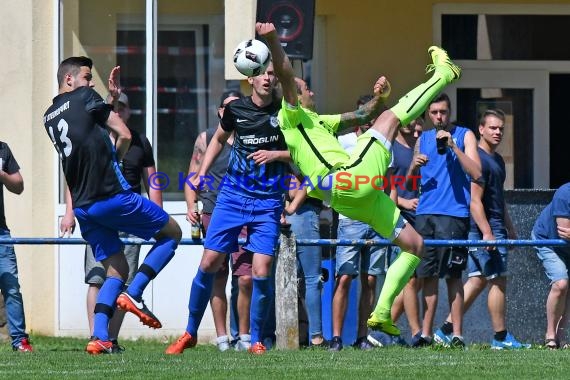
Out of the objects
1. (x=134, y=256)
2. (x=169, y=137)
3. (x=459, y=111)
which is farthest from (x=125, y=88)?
(x=459, y=111)

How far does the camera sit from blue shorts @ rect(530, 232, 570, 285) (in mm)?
11914

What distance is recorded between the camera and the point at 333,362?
31.1ft

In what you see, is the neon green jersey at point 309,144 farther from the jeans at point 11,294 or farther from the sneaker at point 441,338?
the jeans at point 11,294

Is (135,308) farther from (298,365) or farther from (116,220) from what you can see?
(298,365)

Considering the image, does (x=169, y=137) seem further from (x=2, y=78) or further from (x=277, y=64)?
(x=277, y=64)

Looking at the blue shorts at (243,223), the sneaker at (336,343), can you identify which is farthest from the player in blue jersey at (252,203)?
the sneaker at (336,343)

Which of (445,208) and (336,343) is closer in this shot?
(336,343)

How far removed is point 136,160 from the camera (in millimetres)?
11797

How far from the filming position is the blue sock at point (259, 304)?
10672mm

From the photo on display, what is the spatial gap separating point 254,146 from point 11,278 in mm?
2477

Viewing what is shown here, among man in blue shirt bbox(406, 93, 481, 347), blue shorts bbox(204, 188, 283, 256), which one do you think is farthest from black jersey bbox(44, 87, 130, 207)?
man in blue shirt bbox(406, 93, 481, 347)

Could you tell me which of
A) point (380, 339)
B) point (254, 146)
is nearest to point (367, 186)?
point (254, 146)

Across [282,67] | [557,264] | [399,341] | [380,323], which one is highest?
[282,67]

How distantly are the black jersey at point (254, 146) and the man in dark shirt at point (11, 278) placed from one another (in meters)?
2.05
